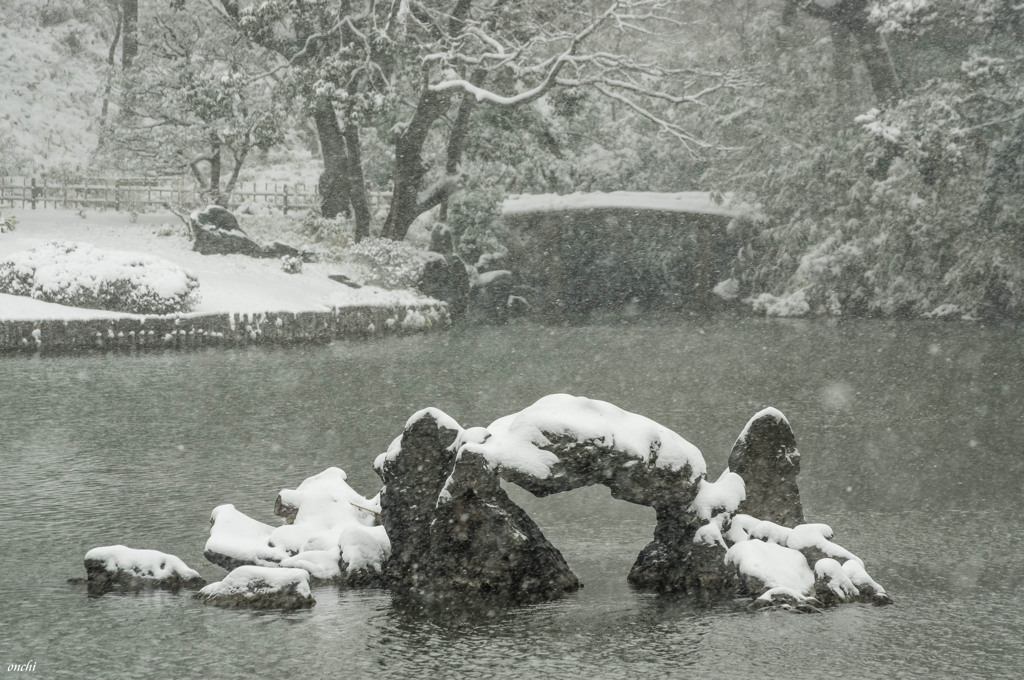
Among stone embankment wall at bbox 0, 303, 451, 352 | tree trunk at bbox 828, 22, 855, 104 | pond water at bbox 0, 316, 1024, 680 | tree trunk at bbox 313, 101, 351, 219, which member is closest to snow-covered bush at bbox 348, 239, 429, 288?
tree trunk at bbox 313, 101, 351, 219

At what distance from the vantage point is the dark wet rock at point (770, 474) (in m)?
8.68

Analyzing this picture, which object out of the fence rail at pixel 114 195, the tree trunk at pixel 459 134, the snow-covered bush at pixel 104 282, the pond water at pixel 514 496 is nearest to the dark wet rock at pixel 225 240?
the fence rail at pixel 114 195

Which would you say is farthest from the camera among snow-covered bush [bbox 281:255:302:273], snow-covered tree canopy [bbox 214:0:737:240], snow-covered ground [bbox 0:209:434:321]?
snow-covered tree canopy [bbox 214:0:737:240]

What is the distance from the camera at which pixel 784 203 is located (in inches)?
1324

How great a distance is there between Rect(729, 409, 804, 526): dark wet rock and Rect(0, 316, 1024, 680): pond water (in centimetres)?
82

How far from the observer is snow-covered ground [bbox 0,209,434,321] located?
2400cm

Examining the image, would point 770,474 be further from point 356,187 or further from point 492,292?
point 356,187

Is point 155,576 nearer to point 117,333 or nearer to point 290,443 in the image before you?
point 290,443

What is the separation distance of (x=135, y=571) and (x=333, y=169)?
2702cm

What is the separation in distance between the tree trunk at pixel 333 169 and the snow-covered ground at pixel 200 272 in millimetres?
2867

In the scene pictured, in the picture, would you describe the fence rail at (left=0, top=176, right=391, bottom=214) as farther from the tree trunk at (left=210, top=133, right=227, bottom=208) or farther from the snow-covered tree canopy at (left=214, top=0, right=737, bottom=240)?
the snow-covered tree canopy at (left=214, top=0, right=737, bottom=240)

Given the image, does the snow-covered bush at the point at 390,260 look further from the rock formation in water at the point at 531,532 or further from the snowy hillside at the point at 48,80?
the rock formation in water at the point at 531,532

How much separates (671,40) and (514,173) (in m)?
11.3

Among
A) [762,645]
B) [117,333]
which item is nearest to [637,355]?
[117,333]
